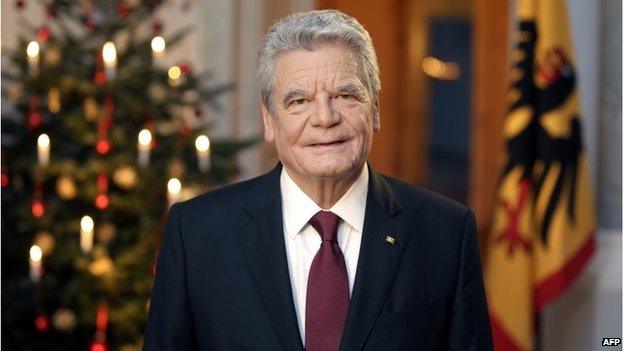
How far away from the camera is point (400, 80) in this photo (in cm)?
1030

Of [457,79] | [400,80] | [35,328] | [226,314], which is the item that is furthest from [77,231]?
[457,79]

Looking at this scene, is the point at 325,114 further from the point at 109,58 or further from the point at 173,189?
the point at 109,58

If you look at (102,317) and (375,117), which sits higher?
(375,117)

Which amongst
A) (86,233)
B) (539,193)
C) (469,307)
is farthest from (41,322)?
(469,307)

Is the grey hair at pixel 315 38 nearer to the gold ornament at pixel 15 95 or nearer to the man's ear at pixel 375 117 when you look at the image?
the man's ear at pixel 375 117

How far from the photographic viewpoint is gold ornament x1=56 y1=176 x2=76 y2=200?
16.2 feet

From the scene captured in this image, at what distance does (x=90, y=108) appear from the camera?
198 inches

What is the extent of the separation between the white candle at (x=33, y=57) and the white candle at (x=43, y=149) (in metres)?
0.32

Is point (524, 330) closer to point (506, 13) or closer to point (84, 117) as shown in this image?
point (84, 117)

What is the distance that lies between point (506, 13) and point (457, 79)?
8443 millimetres

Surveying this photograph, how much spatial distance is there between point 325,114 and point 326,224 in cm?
24

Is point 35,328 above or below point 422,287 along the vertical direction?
below

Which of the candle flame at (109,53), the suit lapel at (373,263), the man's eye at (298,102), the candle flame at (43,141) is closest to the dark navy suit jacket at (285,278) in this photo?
the suit lapel at (373,263)

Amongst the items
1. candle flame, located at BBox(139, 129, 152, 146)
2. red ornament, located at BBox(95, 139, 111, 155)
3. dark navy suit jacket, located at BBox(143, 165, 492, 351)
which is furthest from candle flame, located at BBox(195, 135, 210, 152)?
dark navy suit jacket, located at BBox(143, 165, 492, 351)
